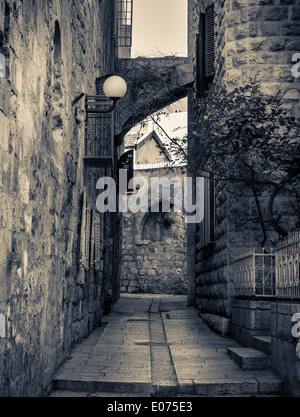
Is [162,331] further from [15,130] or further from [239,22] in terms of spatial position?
[15,130]

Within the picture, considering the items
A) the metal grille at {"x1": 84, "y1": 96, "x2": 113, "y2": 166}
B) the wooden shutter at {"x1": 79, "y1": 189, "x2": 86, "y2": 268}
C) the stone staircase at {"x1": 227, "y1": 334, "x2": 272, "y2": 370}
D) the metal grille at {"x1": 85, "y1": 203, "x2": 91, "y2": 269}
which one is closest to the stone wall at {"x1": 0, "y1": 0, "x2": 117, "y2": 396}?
the wooden shutter at {"x1": 79, "y1": 189, "x2": 86, "y2": 268}

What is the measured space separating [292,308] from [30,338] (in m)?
2.20

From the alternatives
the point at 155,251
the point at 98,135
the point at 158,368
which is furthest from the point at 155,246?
the point at 158,368

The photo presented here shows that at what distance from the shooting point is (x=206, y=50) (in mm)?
10562

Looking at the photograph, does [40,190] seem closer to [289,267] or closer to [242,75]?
[289,267]

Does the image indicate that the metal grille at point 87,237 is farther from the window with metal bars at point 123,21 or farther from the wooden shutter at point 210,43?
the window with metal bars at point 123,21

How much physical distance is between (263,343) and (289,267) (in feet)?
4.18

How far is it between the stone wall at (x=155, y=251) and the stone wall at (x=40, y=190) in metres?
14.0

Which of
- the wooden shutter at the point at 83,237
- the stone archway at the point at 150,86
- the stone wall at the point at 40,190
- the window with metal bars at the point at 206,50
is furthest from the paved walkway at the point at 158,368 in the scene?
the stone archway at the point at 150,86

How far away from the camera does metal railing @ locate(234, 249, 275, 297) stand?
7.18m

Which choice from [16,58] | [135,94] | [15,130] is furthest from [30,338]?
[135,94]

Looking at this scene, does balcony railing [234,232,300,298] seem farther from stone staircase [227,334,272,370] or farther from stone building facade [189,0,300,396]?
stone staircase [227,334,272,370]

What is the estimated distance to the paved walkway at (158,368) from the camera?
5285 millimetres

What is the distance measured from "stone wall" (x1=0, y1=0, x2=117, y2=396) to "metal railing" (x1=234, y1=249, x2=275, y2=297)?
2.15 meters
